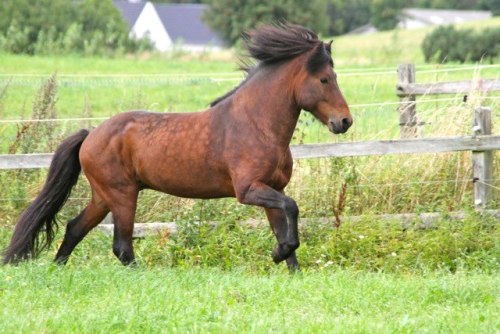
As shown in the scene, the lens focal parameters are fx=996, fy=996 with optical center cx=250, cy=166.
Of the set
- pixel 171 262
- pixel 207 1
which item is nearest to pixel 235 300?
pixel 171 262

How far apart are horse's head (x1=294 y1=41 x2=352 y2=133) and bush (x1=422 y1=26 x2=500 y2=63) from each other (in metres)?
28.7

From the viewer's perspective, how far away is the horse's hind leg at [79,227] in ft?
31.1

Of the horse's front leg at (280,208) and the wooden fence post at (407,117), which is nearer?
the horse's front leg at (280,208)

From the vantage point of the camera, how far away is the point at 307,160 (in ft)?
37.8

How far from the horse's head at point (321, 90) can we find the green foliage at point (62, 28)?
29184 millimetres

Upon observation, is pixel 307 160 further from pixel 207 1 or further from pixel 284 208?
pixel 207 1

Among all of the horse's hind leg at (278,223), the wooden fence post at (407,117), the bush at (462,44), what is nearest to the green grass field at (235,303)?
the horse's hind leg at (278,223)

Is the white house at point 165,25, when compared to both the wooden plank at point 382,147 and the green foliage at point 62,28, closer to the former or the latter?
the green foliage at point 62,28

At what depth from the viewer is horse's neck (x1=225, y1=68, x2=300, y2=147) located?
28.8 ft

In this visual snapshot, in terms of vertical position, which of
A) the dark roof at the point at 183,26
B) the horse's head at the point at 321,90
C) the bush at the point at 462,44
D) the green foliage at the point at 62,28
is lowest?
the dark roof at the point at 183,26

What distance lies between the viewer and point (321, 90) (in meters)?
8.62

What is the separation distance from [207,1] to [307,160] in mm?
60995

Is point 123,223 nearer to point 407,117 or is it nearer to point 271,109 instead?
point 271,109

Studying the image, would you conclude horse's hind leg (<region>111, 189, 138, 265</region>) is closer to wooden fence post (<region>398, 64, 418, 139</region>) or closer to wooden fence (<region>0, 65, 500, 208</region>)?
wooden fence (<region>0, 65, 500, 208</region>)
